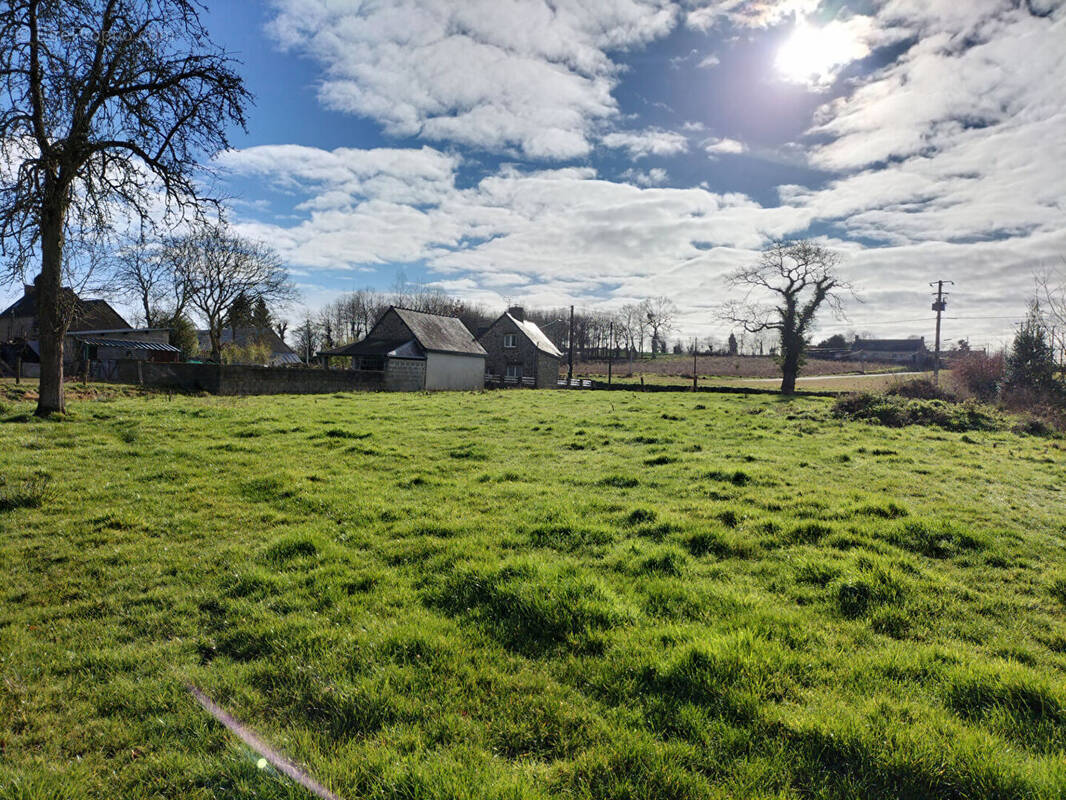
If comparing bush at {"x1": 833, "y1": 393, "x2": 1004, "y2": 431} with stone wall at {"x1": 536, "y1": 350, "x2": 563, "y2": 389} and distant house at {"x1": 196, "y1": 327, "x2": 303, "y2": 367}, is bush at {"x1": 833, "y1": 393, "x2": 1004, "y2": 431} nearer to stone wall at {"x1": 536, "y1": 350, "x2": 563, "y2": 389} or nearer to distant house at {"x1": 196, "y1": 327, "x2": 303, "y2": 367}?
stone wall at {"x1": 536, "y1": 350, "x2": 563, "y2": 389}

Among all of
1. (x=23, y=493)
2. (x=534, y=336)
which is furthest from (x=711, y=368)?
(x=23, y=493)

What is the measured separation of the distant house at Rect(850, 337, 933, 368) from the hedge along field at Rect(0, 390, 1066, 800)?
101 meters

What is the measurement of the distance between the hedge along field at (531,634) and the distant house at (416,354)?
93.8 feet

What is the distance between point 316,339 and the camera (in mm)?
87750

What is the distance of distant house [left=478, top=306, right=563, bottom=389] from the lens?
166 feet

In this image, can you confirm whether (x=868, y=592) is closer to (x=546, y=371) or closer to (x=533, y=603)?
(x=533, y=603)

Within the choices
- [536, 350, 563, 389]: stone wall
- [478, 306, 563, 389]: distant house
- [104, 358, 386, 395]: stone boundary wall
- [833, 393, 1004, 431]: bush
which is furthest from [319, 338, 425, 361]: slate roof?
[833, 393, 1004, 431]: bush

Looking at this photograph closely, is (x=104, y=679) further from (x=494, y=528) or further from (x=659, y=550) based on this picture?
(x=659, y=550)

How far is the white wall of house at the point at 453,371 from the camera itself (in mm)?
39750

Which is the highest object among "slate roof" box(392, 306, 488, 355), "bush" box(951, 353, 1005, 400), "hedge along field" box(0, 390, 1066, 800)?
"slate roof" box(392, 306, 488, 355)

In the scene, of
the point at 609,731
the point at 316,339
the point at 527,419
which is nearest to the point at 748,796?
the point at 609,731

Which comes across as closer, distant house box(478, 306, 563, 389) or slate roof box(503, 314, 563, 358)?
distant house box(478, 306, 563, 389)

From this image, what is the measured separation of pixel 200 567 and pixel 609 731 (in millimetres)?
4679

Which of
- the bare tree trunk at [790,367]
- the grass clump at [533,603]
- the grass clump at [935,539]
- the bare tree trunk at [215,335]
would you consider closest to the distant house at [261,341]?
the bare tree trunk at [215,335]
